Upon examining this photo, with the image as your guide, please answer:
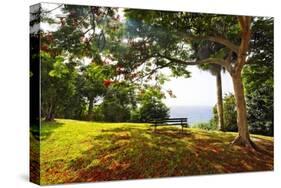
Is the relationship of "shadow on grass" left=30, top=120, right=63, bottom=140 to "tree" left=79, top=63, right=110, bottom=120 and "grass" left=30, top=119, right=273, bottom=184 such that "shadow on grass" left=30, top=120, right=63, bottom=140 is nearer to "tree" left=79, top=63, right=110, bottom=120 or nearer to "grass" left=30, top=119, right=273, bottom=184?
"grass" left=30, top=119, right=273, bottom=184

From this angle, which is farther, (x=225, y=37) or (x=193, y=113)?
(x=225, y=37)

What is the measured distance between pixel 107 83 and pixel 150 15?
124 centimetres

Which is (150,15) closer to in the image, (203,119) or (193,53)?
(193,53)

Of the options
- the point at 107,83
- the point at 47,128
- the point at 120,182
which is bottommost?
the point at 120,182

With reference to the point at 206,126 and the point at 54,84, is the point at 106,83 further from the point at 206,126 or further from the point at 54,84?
the point at 206,126

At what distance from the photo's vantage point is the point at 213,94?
9.66 m

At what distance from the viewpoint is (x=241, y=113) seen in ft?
32.6

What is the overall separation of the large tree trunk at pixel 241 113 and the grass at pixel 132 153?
117 millimetres

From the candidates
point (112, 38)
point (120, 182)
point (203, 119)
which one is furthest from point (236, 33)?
point (120, 182)

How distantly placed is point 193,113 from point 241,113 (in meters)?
0.99

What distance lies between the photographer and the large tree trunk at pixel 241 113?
32.4ft

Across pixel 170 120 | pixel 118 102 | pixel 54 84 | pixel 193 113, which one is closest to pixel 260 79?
pixel 193 113

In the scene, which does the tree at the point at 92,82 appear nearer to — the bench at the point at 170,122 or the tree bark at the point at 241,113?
the bench at the point at 170,122

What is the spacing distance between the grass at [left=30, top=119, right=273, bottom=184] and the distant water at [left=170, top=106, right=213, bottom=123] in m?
0.19
